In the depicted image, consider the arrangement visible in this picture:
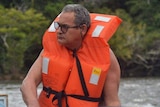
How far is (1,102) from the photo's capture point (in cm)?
367

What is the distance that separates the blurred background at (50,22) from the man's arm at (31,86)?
60.6 feet

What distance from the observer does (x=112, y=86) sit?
→ 320 cm

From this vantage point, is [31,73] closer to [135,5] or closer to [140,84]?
[140,84]

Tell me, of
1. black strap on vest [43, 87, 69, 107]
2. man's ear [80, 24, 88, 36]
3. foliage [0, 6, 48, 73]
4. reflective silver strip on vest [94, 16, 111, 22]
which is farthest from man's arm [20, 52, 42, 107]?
foliage [0, 6, 48, 73]

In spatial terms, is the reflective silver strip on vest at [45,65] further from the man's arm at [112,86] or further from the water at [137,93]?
the water at [137,93]

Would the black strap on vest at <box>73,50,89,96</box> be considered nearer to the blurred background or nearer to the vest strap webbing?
the vest strap webbing

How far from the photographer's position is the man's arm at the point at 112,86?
3.20m

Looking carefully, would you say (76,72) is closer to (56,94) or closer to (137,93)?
(56,94)

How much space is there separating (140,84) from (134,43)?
6.51 meters

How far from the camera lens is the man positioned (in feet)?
10.2

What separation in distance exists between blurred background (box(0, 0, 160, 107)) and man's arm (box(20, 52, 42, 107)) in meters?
18.5

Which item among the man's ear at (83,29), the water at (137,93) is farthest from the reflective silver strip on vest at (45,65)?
the water at (137,93)

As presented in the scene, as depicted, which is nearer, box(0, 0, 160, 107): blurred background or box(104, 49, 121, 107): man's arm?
box(104, 49, 121, 107): man's arm

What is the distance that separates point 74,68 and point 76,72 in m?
0.02
